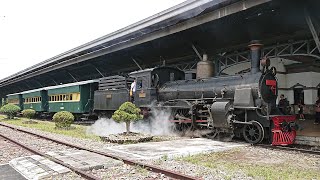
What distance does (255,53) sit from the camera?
9930mm

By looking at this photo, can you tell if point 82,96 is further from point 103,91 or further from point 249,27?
point 249,27

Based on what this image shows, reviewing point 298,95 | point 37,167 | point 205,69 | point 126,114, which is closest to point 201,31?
point 205,69

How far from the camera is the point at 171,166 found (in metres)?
6.37

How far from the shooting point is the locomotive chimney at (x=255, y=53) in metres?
9.84

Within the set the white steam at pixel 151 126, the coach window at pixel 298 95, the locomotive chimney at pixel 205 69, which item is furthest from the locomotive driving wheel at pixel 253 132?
the coach window at pixel 298 95

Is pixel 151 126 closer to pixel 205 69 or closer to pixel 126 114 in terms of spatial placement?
pixel 126 114

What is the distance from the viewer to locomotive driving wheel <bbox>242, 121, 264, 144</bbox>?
952cm

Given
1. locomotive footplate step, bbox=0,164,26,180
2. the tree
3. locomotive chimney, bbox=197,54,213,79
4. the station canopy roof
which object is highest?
the station canopy roof

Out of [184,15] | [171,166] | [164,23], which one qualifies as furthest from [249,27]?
[171,166]

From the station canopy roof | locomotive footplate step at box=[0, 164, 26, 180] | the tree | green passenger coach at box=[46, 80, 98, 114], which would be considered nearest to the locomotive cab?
the tree

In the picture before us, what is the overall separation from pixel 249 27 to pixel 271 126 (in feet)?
14.8

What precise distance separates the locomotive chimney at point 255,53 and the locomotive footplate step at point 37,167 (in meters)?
6.78

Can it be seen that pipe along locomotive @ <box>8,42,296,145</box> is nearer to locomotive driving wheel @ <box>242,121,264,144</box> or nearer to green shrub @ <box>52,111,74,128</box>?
locomotive driving wheel @ <box>242,121,264,144</box>

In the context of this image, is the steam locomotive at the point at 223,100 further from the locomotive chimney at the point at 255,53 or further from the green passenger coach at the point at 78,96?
the green passenger coach at the point at 78,96
